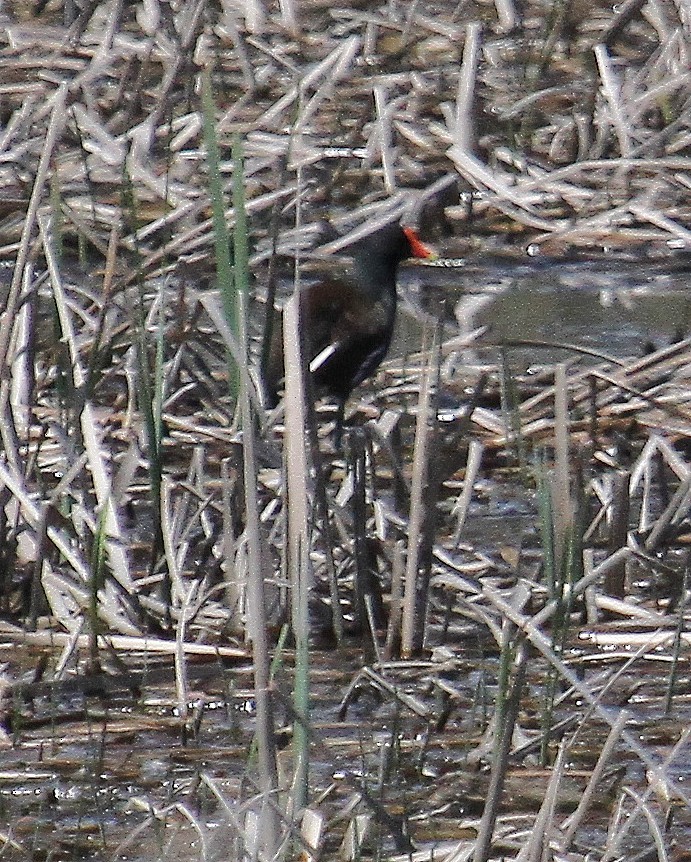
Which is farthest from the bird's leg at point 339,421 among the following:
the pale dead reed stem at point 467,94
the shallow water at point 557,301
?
the pale dead reed stem at point 467,94

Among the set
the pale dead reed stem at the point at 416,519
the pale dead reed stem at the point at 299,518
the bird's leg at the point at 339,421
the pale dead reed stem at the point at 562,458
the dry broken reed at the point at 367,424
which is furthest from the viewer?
the bird's leg at the point at 339,421

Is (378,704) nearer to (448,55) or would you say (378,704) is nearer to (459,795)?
(459,795)

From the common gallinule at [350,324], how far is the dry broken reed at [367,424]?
0.13 metres

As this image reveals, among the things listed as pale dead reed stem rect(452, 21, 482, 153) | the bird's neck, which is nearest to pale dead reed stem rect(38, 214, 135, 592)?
the bird's neck

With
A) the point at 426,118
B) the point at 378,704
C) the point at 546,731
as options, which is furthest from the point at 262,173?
the point at 546,731

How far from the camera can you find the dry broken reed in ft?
8.65

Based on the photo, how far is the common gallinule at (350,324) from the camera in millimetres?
4824

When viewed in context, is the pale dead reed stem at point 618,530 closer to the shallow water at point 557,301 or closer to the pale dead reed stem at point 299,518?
the pale dead reed stem at point 299,518

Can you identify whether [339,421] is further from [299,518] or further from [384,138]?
[299,518]

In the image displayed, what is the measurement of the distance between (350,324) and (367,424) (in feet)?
3.03

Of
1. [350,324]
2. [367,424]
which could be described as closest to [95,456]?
[367,424]

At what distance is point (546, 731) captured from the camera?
2.85m

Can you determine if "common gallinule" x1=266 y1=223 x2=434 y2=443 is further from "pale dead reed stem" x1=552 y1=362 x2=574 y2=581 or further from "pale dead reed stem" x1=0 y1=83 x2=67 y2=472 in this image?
"pale dead reed stem" x1=552 y1=362 x2=574 y2=581

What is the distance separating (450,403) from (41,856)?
2.50m
